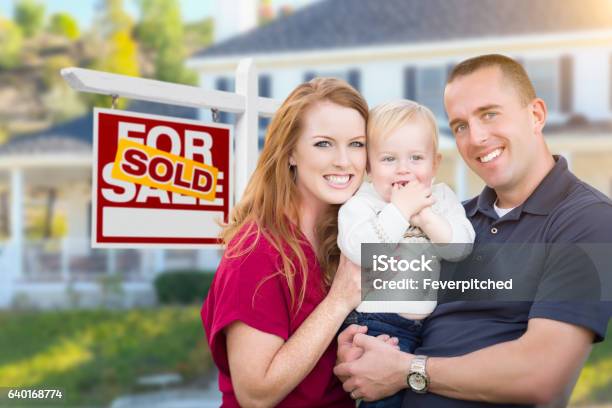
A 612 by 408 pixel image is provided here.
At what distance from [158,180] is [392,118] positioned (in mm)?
1093

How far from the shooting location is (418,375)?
275 centimetres

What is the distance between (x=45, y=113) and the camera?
41.6m

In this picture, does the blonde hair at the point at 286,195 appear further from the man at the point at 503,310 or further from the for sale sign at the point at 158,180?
the for sale sign at the point at 158,180

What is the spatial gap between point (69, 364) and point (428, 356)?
1426cm

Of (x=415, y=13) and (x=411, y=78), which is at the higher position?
(x=415, y=13)

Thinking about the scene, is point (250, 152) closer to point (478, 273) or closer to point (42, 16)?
point (478, 273)

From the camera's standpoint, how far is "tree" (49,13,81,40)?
146 feet

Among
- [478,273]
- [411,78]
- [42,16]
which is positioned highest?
[42,16]

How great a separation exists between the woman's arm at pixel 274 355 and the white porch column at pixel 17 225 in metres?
17.4

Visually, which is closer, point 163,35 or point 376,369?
point 376,369

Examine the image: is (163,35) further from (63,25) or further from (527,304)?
(527,304)

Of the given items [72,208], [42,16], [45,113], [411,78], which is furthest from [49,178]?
[42,16]

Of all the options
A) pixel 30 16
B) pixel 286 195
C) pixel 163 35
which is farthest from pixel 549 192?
pixel 30 16

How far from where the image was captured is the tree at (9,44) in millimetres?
44000
